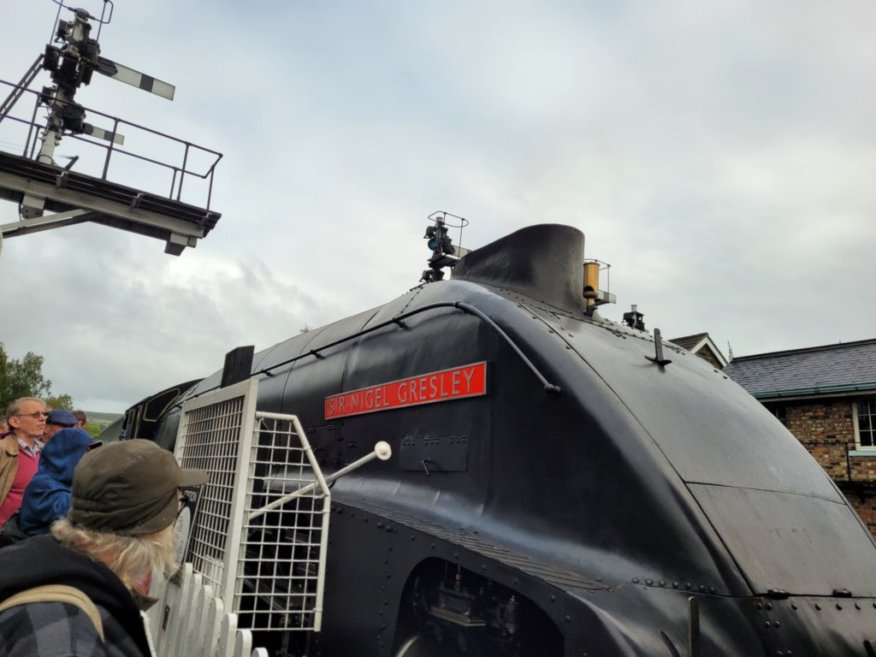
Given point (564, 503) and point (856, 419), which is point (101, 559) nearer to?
point (564, 503)

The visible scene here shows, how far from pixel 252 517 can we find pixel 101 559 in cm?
214

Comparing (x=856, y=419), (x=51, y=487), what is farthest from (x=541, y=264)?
(x=856, y=419)

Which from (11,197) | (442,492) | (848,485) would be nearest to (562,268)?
(442,492)

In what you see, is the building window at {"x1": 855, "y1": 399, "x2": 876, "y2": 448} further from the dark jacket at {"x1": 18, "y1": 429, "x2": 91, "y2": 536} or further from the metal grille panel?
the dark jacket at {"x1": 18, "y1": 429, "x2": 91, "y2": 536}

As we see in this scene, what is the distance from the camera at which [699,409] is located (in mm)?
3279

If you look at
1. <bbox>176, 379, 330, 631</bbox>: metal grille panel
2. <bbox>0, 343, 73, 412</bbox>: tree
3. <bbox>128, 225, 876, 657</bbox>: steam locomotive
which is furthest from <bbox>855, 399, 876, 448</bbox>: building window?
<bbox>0, 343, 73, 412</bbox>: tree

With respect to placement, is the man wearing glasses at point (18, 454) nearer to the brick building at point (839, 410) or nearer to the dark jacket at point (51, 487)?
the dark jacket at point (51, 487)

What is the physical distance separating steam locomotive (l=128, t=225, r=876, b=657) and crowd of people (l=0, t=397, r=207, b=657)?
131 cm

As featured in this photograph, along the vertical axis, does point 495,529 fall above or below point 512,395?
below

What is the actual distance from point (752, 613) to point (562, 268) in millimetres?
2427

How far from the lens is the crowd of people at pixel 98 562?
3.88 feet

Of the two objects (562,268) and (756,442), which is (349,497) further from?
(756,442)

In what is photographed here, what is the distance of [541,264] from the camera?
4141 millimetres

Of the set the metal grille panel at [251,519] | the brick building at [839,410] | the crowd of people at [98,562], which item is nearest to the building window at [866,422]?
the brick building at [839,410]
